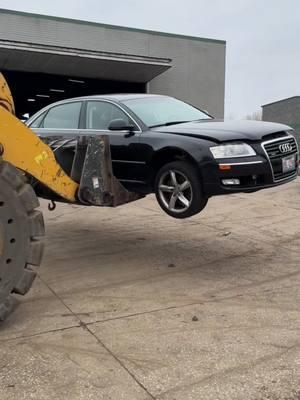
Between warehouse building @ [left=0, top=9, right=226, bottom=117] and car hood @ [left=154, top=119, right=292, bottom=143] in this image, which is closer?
car hood @ [left=154, top=119, right=292, bottom=143]

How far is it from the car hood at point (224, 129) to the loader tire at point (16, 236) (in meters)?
2.12

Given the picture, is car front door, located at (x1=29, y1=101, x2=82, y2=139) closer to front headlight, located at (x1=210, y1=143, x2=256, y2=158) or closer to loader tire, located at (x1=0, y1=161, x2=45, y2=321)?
front headlight, located at (x1=210, y1=143, x2=256, y2=158)

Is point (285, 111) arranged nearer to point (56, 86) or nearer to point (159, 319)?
point (56, 86)

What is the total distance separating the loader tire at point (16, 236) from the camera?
3.71 meters

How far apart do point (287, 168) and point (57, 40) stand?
18.3m

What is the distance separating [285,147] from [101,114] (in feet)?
7.21

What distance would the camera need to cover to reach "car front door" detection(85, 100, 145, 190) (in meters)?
5.73

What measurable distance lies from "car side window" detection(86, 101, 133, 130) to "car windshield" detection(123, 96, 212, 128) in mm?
171

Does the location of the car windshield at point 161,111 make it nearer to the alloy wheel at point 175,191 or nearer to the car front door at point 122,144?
the car front door at point 122,144

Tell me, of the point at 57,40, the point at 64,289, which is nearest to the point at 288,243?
the point at 64,289

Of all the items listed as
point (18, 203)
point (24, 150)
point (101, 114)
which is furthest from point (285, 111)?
point (18, 203)

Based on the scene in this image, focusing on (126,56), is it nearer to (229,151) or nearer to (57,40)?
(57,40)

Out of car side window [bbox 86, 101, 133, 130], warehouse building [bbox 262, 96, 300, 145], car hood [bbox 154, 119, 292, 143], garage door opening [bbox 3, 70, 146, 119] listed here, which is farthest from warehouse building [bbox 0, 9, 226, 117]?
car hood [bbox 154, 119, 292, 143]

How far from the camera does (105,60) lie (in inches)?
832
